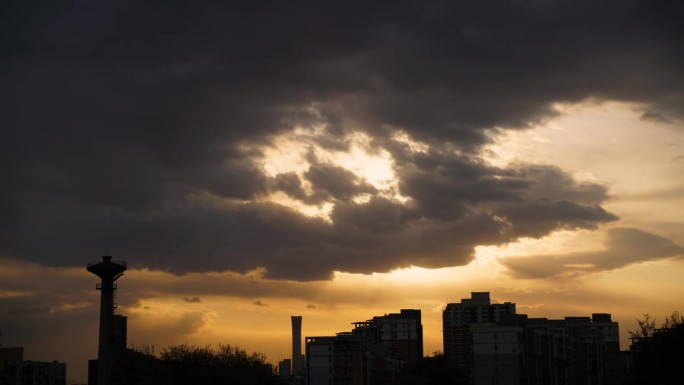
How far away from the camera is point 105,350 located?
5202 inches

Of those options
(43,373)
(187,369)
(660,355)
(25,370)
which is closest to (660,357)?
(660,355)

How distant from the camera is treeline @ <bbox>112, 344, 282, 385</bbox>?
13012 centimetres

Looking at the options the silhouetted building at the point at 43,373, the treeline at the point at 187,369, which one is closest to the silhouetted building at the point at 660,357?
the treeline at the point at 187,369

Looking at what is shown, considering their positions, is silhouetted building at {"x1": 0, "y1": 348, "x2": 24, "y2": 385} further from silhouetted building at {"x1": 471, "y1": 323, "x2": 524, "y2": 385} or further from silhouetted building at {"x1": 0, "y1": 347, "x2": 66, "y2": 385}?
silhouetted building at {"x1": 471, "y1": 323, "x2": 524, "y2": 385}

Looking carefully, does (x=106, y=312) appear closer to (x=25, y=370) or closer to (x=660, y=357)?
(x=25, y=370)

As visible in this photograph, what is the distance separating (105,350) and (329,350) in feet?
147

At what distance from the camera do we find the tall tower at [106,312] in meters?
132

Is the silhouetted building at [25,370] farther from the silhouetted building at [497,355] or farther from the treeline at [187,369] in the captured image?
the silhouetted building at [497,355]

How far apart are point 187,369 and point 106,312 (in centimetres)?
1485

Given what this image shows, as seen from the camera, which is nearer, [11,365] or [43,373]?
[11,365]

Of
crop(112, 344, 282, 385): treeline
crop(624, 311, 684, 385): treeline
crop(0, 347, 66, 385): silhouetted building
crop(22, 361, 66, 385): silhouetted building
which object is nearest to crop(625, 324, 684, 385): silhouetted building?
crop(624, 311, 684, 385): treeline

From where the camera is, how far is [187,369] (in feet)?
445

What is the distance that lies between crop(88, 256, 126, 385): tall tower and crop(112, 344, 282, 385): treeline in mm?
4808

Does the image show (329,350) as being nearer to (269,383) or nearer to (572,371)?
(269,383)
